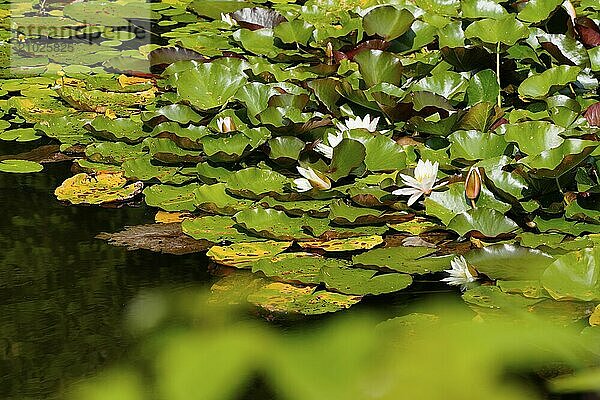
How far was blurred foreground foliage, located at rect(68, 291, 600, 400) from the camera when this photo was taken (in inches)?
30.1

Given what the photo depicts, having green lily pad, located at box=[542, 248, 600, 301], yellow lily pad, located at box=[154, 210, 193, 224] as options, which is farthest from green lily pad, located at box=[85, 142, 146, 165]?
green lily pad, located at box=[542, 248, 600, 301]

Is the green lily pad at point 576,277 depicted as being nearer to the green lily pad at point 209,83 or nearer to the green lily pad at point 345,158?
the green lily pad at point 345,158

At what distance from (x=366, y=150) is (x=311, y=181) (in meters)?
0.20

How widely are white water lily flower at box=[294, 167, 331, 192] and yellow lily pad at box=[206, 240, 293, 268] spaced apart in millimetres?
200

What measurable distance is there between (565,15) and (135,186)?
1449 millimetres

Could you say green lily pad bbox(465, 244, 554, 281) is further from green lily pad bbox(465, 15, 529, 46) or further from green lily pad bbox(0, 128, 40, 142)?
green lily pad bbox(0, 128, 40, 142)

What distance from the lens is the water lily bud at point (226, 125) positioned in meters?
2.30

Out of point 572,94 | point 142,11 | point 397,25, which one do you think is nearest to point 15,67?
point 142,11

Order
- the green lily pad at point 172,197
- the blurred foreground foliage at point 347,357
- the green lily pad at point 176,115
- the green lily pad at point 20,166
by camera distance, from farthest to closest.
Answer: the green lily pad at point 176,115 → the green lily pad at point 20,166 → the green lily pad at point 172,197 → the blurred foreground foliage at point 347,357

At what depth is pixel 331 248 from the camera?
1.87 meters

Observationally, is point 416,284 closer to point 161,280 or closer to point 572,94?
point 161,280

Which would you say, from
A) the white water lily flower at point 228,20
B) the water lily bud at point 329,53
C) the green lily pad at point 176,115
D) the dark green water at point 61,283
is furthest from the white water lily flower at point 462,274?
the white water lily flower at point 228,20

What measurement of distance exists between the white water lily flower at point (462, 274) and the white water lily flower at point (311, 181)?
47cm

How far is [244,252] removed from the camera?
1.88 metres
